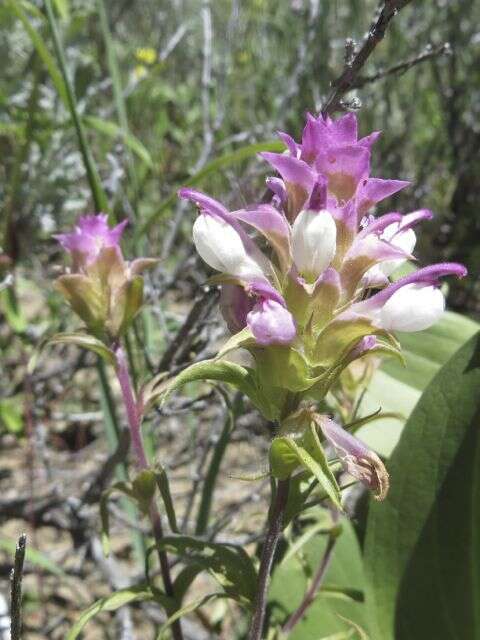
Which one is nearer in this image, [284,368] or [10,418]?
[284,368]

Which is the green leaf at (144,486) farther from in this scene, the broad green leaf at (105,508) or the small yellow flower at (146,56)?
the small yellow flower at (146,56)

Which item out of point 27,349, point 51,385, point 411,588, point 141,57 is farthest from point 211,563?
point 141,57

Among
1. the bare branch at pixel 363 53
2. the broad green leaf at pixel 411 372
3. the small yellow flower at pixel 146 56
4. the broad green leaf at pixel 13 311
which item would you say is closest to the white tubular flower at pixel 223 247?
the bare branch at pixel 363 53

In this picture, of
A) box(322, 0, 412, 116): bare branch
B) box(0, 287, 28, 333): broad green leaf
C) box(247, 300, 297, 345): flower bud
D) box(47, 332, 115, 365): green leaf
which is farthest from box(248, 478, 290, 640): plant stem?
box(0, 287, 28, 333): broad green leaf

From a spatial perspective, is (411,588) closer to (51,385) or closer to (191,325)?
(191,325)

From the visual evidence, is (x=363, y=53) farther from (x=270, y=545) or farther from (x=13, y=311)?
(x=13, y=311)

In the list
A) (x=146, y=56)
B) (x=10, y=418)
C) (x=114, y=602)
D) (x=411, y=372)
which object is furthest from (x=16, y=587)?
(x=146, y=56)
